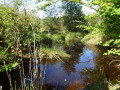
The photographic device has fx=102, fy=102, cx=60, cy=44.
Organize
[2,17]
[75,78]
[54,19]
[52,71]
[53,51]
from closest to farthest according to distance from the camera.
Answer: [75,78] → [2,17] → [52,71] → [53,51] → [54,19]

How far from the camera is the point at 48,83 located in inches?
120

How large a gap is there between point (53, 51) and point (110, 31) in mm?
3788

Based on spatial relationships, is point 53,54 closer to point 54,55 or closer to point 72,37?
point 54,55

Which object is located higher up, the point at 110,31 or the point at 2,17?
the point at 2,17

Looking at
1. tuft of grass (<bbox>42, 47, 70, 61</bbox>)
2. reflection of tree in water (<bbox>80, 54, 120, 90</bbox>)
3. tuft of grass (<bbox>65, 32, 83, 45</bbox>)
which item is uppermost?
tuft of grass (<bbox>65, 32, 83, 45</bbox>)

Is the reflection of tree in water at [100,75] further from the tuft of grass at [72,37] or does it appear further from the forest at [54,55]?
the tuft of grass at [72,37]

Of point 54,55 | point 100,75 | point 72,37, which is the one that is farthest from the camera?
point 72,37

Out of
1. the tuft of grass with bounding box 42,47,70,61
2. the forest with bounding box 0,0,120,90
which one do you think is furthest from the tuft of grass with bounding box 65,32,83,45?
the forest with bounding box 0,0,120,90

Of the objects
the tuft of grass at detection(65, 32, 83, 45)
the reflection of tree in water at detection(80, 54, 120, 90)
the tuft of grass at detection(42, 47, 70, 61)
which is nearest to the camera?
the reflection of tree in water at detection(80, 54, 120, 90)

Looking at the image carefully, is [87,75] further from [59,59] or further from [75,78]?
[59,59]

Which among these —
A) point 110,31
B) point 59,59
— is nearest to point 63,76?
point 59,59

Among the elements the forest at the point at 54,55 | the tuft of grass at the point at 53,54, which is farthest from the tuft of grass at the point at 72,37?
the forest at the point at 54,55

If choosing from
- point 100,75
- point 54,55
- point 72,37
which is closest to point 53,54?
point 54,55

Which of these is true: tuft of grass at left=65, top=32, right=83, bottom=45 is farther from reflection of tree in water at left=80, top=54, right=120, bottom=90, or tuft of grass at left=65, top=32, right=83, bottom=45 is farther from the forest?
reflection of tree in water at left=80, top=54, right=120, bottom=90
